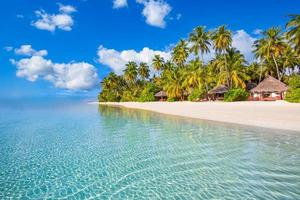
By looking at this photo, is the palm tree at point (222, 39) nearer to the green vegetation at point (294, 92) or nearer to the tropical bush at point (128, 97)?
the green vegetation at point (294, 92)

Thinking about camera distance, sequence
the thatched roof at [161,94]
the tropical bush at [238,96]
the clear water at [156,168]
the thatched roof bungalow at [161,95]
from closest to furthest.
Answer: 1. the clear water at [156,168]
2. the tropical bush at [238,96]
3. the thatched roof at [161,94]
4. the thatched roof bungalow at [161,95]

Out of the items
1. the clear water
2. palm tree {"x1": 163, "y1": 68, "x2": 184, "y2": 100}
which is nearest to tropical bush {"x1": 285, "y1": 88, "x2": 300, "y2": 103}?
the clear water

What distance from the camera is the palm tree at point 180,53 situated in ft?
180

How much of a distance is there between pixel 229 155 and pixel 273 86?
1252 inches

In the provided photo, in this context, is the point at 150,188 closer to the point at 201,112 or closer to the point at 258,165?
the point at 258,165

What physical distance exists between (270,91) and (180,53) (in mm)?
23259

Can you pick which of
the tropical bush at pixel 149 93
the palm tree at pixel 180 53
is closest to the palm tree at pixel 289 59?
the palm tree at pixel 180 53

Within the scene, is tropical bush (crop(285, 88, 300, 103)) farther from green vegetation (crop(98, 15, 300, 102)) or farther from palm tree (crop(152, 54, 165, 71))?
palm tree (crop(152, 54, 165, 71))

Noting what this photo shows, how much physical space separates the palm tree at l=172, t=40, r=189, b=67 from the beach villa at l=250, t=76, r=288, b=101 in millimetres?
19839

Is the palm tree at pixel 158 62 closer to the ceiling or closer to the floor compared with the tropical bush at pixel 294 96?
closer to the ceiling

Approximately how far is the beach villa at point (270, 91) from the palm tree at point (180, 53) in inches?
781

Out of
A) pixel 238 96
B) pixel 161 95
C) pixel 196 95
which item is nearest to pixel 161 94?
pixel 161 95

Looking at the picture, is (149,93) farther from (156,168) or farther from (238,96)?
(156,168)

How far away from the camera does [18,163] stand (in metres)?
9.43
